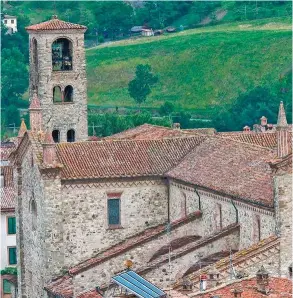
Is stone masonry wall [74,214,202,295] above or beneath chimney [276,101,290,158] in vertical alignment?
beneath

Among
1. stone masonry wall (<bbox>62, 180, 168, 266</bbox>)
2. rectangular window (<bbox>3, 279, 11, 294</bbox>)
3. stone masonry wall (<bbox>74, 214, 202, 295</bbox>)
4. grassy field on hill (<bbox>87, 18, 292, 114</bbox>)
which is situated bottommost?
rectangular window (<bbox>3, 279, 11, 294</bbox>)

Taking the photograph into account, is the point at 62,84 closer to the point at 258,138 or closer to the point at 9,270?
the point at 9,270

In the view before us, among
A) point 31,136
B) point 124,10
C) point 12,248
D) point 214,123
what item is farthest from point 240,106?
point 31,136

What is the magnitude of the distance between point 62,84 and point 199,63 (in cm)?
8907

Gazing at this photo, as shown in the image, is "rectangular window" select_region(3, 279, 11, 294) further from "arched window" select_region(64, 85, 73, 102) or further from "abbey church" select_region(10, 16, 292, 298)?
"abbey church" select_region(10, 16, 292, 298)

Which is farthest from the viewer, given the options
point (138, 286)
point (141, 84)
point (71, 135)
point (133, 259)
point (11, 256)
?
point (141, 84)

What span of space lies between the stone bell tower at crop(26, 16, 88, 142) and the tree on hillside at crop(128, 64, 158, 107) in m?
75.5

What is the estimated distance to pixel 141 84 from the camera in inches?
6442

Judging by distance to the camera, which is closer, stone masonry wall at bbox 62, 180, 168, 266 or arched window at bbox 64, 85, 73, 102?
stone masonry wall at bbox 62, 180, 168, 266

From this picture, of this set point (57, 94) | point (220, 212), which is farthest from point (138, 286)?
point (57, 94)

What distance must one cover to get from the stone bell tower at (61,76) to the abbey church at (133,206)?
686 centimetres

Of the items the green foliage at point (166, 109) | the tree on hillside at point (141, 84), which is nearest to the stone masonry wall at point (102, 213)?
the green foliage at point (166, 109)

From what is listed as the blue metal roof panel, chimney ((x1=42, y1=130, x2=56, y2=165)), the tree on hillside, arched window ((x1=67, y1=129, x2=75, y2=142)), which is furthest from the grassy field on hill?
the blue metal roof panel

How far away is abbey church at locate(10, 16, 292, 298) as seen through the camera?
66.8 meters
